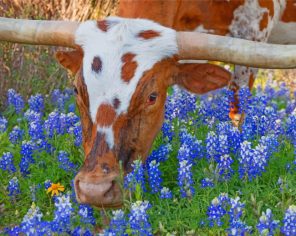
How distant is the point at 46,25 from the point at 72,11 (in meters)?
2.96

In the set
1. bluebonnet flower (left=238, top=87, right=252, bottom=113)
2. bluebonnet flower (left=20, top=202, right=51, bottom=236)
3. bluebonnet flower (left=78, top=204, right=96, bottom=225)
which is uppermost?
bluebonnet flower (left=238, top=87, right=252, bottom=113)

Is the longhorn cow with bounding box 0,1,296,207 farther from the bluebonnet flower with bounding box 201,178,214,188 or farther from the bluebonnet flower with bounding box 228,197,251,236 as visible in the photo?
the bluebonnet flower with bounding box 228,197,251,236

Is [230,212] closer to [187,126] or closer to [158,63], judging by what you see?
[158,63]

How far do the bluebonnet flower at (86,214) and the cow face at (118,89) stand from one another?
0.31 feet

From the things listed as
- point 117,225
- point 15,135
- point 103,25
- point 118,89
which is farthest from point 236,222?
point 15,135

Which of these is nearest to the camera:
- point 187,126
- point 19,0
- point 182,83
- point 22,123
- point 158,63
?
point 158,63

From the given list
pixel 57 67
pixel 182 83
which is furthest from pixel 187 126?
pixel 57 67

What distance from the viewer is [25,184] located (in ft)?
17.2

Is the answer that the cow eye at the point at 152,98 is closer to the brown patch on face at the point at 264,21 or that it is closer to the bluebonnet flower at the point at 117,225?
the bluebonnet flower at the point at 117,225

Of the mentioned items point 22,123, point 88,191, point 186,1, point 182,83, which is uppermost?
point 186,1

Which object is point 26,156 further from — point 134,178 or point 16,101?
point 16,101

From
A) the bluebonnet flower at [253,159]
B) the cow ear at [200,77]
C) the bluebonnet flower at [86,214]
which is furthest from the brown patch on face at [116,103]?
the bluebonnet flower at [253,159]

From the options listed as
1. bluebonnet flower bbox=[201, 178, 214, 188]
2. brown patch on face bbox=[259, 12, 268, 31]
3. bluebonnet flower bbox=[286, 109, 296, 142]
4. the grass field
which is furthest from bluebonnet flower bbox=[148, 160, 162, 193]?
brown patch on face bbox=[259, 12, 268, 31]

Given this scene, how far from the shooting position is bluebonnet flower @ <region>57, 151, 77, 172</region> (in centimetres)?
511
